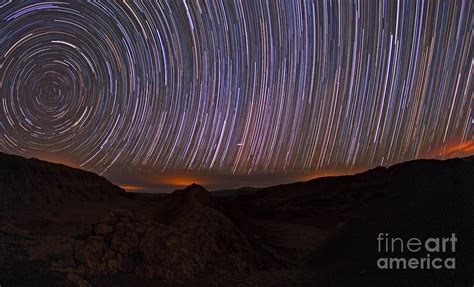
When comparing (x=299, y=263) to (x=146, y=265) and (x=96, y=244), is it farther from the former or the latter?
(x=96, y=244)

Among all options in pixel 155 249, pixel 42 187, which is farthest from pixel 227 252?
pixel 42 187

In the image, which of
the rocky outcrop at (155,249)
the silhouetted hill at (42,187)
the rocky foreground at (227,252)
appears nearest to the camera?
the rocky foreground at (227,252)

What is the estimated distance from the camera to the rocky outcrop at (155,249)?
1473 centimetres

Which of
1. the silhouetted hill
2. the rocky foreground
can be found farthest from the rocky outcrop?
the silhouetted hill

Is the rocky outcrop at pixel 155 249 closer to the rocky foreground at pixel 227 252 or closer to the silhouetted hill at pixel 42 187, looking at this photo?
the rocky foreground at pixel 227 252

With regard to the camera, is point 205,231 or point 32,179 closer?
point 205,231

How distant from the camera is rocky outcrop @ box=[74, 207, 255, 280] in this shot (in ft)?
48.3

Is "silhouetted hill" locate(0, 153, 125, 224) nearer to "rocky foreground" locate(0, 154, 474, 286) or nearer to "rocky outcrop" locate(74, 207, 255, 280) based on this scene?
"rocky foreground" locate(0, 154, 474, 286)

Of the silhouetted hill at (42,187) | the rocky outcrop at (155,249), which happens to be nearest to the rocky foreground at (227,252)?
the rocky outcrop at (155,249)

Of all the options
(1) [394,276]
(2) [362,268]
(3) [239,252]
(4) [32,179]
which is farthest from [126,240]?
(4) [32,179]

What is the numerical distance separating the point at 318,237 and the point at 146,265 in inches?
783

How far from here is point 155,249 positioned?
51.8 ft

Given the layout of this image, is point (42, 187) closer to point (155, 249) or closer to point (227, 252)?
point (155, 249)

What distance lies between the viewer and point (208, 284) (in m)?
13.8
